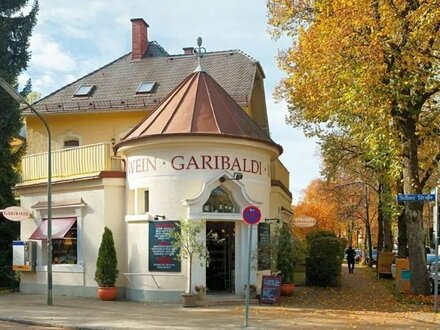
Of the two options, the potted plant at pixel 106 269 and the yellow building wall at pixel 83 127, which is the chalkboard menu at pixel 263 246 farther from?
the yellow building wall at pixel 83 127

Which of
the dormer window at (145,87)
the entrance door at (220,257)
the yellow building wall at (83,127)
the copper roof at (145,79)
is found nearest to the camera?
the entrance door at (220,257)

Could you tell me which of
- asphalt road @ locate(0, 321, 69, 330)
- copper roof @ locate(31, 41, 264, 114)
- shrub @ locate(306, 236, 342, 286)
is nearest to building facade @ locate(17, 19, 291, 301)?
shrub @ locate(306, 236, 342, 286)

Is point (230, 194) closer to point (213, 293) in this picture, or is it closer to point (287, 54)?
point (213, 293)

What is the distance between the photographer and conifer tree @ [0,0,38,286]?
27.2 m

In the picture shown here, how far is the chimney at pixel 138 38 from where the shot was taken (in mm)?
33969

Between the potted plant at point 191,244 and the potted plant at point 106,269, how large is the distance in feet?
8.60

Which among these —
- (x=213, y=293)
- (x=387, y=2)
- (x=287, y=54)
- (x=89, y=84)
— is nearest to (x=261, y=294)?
(x=213, y=293)

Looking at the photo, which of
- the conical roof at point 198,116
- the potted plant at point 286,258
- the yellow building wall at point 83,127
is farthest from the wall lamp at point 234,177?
the yellow building wall at point 83,127

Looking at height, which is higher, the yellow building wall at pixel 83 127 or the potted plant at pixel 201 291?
the yellow building wall at pixel 83 127

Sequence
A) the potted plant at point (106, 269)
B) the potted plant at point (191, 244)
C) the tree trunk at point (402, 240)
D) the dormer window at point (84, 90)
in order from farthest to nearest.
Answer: the tree trunk at point (402, 240)
the dormer window at point (84, 90)
the potted plant at point (106, 269)
the potted plant at point (191, 244)

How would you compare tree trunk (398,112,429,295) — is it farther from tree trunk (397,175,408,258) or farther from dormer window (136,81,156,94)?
dormer window (136,81,156,94)

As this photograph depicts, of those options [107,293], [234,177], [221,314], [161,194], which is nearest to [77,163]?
[161,194]

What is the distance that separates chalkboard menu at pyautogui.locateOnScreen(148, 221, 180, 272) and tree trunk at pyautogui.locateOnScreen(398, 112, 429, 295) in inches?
318

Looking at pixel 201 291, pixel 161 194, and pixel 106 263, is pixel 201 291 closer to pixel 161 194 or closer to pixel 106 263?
pixel 161 194
